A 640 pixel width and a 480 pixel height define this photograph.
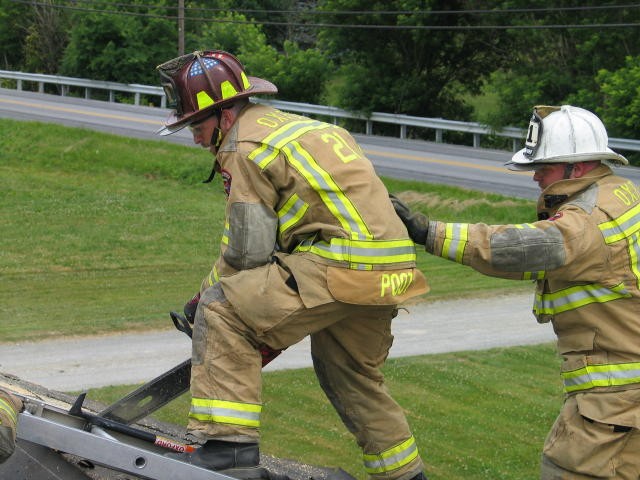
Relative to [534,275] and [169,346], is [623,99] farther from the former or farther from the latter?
[534,275]

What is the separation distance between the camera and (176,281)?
13.5 meters

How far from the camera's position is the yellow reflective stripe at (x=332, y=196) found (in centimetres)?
442

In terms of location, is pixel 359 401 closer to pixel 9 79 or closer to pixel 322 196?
pixel 322 196

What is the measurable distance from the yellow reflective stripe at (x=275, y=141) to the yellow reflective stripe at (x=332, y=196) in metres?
0.06

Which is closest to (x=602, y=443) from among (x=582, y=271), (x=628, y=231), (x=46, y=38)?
(x=582, y=271)

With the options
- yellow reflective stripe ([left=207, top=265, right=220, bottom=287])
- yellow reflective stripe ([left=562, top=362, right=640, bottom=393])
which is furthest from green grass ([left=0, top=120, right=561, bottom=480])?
yellow reflective stripe ([left=207, top=265, right=220, bottom=287])

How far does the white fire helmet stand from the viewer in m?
4.52

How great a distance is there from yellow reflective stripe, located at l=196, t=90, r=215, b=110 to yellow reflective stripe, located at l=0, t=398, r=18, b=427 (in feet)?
5.03

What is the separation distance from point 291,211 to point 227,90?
66cm

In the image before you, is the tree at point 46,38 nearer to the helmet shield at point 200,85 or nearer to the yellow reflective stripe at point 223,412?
the helmet shield at point 200,85

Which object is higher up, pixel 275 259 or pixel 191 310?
pixel 275 259

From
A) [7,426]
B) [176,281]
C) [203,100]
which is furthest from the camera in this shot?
[176,281]

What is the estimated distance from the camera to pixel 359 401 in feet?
16.3

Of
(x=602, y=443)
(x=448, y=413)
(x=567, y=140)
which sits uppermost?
(x=567, y=140)
